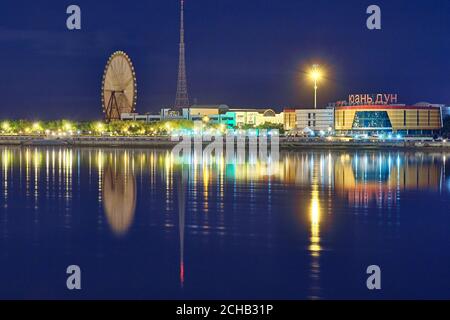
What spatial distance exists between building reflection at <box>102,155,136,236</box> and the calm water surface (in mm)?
74

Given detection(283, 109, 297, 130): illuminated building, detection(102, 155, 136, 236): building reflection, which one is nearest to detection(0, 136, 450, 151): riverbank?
detection(283, 109, 297, 130): illuminated building

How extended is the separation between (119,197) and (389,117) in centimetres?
7524

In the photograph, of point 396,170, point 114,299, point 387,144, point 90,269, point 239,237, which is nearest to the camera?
point 114,299

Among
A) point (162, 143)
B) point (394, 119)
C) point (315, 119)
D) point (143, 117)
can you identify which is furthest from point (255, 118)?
point (162, 143)

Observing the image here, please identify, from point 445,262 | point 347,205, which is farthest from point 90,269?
point 347,205

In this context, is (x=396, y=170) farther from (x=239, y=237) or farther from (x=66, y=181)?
(x=239, y=237)

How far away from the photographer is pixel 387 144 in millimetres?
79250

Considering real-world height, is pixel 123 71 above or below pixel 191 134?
above

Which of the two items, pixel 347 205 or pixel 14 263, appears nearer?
pixel 14 263

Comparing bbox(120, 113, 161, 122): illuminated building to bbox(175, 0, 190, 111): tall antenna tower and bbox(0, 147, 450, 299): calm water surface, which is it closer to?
bbox(175, 0, 190, 111): tall antenna tower

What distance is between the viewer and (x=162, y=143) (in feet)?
286

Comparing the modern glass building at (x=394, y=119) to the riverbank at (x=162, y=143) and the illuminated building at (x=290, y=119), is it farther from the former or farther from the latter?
the riverbank at (x=162, y=143)

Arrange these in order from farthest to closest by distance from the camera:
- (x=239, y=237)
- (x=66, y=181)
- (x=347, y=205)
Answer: (x=66, y=181) → (x=347, y=205) → (x=239, y=237)

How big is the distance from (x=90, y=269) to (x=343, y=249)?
6.84 meters
